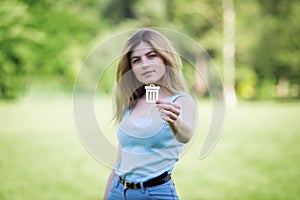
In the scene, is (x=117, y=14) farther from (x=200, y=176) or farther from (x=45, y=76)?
(x=200, y=176)

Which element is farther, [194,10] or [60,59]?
[60,59]

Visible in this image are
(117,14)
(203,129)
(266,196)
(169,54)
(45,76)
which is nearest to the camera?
(169,54)

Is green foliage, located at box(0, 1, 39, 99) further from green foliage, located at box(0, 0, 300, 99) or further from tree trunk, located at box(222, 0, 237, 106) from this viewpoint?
tree trunk, located at box(222, 0, 237, 106)

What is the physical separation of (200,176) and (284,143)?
3.20m

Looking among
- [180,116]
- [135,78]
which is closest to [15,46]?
[135,78]

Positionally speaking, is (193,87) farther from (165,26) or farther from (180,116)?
(165,26)

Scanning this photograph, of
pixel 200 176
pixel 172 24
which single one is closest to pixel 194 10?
pixel 172 24

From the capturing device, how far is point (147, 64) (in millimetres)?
1786

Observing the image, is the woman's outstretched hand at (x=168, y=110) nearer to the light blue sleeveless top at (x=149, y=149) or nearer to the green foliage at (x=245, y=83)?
the light blue sleeveless top at (x=149, y=149)

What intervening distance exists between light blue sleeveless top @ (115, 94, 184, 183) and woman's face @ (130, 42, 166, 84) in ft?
0.50

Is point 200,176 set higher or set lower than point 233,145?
lower

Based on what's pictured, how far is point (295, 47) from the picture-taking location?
26.1 meters

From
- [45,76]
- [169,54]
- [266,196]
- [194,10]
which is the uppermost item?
[194,10]

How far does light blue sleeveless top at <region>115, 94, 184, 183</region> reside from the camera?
1.77m
